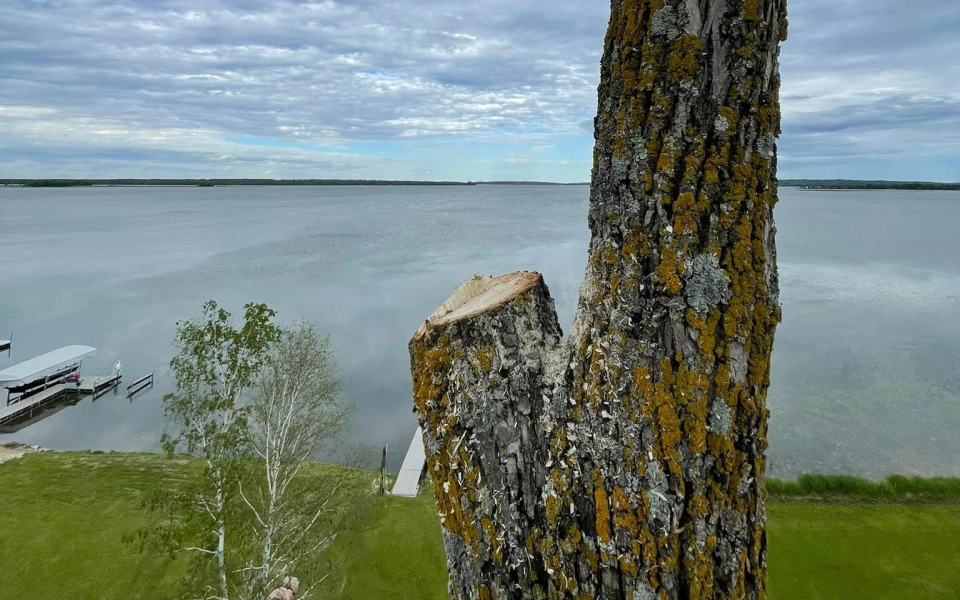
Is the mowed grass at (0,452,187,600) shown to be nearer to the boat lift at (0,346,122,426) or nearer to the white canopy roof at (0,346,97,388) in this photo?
the boat lift at (0,346,122,426)

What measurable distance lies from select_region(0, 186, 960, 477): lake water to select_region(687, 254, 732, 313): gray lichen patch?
76.7 feet

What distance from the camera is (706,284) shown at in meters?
2.52

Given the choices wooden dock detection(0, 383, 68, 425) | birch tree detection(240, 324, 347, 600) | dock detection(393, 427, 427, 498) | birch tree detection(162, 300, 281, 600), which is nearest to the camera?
birch tree detection(162, 300, 281, 600)

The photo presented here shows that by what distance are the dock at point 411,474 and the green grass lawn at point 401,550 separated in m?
0.80

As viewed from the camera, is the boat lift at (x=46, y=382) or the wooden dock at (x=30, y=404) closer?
the wooden dock at (x=30, y=404)

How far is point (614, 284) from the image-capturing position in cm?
264

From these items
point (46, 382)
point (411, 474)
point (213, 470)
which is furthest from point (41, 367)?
point (213, 470)

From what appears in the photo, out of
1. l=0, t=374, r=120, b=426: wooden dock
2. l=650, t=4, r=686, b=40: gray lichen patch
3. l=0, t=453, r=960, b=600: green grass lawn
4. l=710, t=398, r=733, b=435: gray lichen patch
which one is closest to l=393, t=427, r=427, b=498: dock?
l=0, t=453, r=960, b=600: green grass lawn

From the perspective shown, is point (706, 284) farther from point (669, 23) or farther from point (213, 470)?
point (213, 470)

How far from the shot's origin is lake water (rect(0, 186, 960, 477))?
89.6 feet

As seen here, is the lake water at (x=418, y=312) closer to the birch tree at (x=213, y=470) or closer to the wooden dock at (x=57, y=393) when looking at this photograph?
the wooden dock at (x=57, y=393)

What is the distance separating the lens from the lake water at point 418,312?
89.6 feet

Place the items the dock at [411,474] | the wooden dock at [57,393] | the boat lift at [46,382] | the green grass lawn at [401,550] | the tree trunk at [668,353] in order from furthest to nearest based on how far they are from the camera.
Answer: the boat lift at [46,382] < the wooden dock at [57,393] < the dock at [411,474] < the green grass lawn at [401,550] < the tree trunk at [668,353]

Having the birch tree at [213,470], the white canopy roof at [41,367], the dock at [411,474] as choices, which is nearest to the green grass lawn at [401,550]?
the dock at [411,474]
